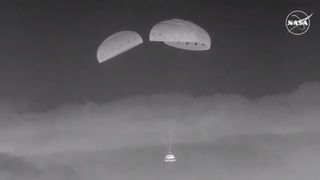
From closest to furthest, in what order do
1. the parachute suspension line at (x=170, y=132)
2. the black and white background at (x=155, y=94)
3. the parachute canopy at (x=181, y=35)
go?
1. the parachute canopy at (x=181, y=35)
2. the black and white background at (x=155, y=94)
3. the parachute suspension line at (x=170, y=132)

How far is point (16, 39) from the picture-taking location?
3145mm

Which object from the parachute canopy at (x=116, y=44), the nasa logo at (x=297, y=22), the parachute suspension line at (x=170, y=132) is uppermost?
the nasa logo at (x=297, y=22)

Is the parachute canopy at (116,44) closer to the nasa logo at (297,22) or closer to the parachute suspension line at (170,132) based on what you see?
the parachute suspension line at (170,132)

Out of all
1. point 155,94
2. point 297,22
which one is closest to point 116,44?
point 155,94

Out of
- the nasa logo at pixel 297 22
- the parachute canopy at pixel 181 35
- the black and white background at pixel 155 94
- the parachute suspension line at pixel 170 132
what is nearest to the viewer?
the parachute canopy at pixel 181 35

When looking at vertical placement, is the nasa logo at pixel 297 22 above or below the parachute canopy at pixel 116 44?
above

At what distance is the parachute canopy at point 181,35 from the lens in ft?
10.0

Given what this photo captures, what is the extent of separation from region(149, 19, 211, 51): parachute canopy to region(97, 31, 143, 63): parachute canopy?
0.13 metres

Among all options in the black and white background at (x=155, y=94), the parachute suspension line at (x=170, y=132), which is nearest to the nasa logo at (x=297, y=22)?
the black and white background at (x=155, y=94)

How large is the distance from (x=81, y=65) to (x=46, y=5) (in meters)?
0.47

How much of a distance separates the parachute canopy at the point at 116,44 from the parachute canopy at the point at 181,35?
0.13 meters

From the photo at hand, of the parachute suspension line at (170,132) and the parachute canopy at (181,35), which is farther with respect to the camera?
the parachute suspension line at (170,132)

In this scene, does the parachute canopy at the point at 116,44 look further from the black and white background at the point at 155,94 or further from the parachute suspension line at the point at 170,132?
the parachute suspension line at the point at 170,132

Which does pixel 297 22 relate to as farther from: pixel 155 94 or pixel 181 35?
pixel 155 94
